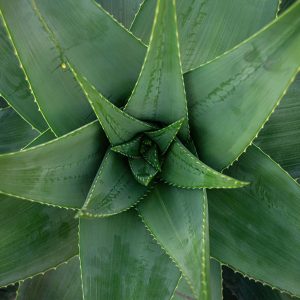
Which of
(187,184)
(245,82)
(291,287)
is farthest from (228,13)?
(291,287)

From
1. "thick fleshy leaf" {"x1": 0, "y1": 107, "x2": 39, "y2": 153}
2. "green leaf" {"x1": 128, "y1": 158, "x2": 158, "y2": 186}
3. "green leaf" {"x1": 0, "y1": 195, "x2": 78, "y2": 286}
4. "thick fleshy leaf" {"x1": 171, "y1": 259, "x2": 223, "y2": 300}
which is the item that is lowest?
"thick fleshy leaf" {"x1": 171, "y1": 259, "x2": 223, "y2": 300}

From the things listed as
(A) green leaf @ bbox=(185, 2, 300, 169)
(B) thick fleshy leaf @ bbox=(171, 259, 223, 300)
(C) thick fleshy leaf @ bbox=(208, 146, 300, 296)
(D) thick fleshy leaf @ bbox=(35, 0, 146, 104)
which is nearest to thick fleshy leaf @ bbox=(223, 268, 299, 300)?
(B) thick fleshy leaf @ bbox=(171, 259, 223, 300)

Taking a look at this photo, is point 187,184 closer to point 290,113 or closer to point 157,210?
point 157,210

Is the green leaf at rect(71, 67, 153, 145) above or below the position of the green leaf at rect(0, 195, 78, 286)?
above

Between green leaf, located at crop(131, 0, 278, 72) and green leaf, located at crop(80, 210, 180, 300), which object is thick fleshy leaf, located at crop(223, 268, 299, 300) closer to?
green leaf, located at crop(80, 210, 180, 300)

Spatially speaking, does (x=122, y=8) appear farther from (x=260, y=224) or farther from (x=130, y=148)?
(x=260, y=224)

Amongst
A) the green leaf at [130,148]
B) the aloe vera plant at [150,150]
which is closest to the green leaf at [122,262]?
the aloe vera plant at [150,150]
